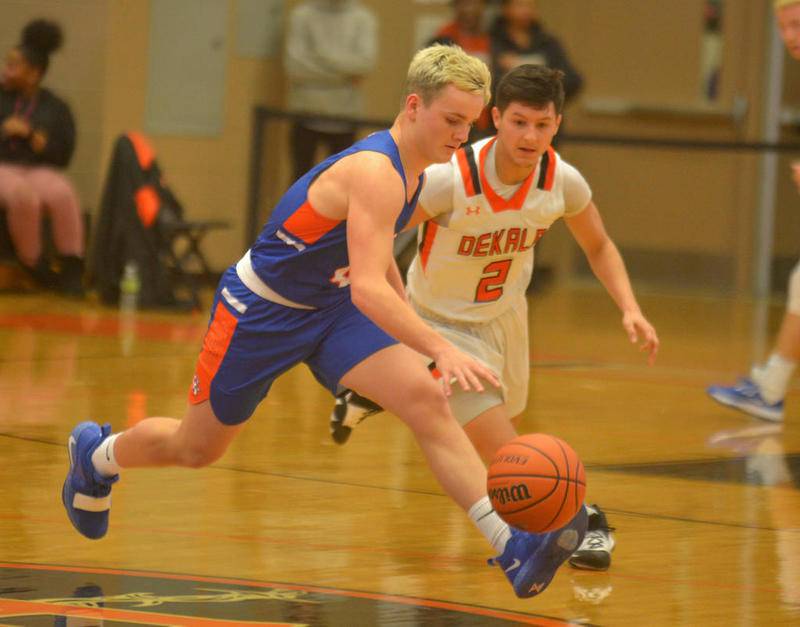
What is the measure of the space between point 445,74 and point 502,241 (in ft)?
3.30

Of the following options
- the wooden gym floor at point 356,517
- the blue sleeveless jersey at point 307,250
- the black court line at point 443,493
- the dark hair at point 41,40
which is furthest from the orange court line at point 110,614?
the dark hair at point 41,40

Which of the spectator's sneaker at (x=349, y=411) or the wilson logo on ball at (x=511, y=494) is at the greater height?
the wilson logo on ball at (x=511, y=494)

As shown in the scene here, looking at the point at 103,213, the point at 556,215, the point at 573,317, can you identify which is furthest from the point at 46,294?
the point at 556,215

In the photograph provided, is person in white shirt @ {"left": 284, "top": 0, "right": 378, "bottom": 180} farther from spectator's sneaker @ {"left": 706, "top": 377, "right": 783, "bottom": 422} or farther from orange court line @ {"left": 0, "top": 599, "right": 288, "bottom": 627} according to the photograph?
orange court line @ {"left": 0, "top": 599, "right": 288, "bottom": 627}

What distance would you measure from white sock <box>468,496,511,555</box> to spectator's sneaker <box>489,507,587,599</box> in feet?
0.28

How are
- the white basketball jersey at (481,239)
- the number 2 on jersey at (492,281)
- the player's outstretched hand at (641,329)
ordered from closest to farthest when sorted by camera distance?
the player's outstretched hand at (641,329) < the white basketball jersey at (481,239) < the number 2 on jersey at (492,281)

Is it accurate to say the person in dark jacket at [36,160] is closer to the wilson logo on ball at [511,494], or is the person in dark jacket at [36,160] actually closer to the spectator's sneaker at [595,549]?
the spectator's sneaker at [595,549]

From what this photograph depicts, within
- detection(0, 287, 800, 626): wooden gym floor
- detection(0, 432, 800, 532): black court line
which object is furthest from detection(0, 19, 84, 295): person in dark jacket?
detection(0, 432, 800, 532): black court line

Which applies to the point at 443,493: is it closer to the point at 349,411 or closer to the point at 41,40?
the point at 349,411

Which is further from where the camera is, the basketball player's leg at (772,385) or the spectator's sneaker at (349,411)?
the basketball player's leg at (772,385)

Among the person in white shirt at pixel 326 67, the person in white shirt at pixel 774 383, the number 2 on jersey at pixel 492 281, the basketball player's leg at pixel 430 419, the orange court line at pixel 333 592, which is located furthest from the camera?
the person in white shirt at pixel 326 67

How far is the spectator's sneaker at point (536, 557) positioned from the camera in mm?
4074

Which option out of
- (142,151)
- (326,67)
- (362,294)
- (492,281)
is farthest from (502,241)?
(326,67)

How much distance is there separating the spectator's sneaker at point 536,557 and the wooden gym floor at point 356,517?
103 mm
